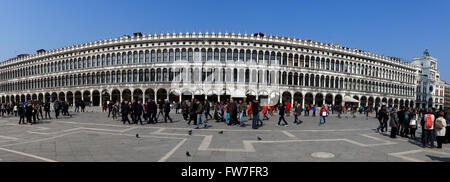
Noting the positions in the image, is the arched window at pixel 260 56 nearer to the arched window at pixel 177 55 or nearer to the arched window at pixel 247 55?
the arched window at pixel 247 55

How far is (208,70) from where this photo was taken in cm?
3734

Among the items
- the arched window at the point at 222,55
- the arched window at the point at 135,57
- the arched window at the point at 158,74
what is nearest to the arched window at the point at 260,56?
the arched window at the point at 222,55

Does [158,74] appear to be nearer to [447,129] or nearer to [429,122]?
[429,122]

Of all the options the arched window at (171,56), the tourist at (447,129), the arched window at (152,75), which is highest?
the arched window at (171,56)

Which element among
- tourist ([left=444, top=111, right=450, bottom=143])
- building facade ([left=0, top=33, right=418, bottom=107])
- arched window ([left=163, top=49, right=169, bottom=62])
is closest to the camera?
tourist ([left=444, top=111, right=450, bottom=143])

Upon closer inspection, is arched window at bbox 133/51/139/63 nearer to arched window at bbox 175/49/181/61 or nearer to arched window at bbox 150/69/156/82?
arched window at bbox 150/69/156/82

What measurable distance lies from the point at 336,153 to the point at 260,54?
3465 centimetres

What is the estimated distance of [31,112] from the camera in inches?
506

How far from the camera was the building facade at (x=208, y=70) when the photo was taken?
123ft

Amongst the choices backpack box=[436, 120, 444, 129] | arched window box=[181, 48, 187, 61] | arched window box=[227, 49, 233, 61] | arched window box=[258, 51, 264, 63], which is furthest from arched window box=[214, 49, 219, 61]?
backpack box=[436, 120, 444, 129]

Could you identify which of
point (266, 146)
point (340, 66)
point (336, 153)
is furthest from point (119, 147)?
point (340, 66)

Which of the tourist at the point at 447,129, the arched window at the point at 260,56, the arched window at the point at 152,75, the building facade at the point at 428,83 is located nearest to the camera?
the tourist at the point at 447,129

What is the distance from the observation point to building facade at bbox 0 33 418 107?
37.6 m
